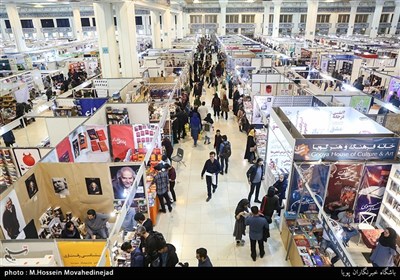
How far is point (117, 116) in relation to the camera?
27.0ft

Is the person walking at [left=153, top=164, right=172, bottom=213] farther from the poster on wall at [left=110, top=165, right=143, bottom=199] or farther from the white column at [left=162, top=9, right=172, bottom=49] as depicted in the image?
the white column at [left=162, top=9, right=172, bottom=49]

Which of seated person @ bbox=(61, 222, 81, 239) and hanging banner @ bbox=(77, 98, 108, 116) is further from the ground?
hanging banner @ bbox=(77, 98, 108, 116)

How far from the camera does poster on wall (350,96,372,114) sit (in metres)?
9.03

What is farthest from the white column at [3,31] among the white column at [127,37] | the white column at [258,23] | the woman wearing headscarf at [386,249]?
the woman wearing headscarf at [386,249]

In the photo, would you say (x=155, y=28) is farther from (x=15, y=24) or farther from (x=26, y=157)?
(x=26, y=157)

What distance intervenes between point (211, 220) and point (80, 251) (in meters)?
3.37

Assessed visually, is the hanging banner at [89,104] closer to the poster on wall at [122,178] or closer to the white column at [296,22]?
the poster on wall at [122,178]

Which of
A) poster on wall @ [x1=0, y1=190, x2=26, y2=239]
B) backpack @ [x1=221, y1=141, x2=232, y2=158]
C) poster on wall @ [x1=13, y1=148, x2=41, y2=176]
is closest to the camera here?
poster on wall @ [x1=0, y1=190, x2=26, y2=239]

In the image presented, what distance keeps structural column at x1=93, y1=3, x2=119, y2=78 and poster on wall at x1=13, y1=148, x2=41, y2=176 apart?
21.6ft

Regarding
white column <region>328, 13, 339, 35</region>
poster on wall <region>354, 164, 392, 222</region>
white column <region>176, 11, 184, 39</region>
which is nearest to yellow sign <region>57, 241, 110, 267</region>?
poster on wall <region>354, 164, 392, 222</region>

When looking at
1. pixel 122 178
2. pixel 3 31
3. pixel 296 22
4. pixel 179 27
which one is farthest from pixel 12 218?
pixel 3 31

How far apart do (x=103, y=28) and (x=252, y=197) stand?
28.0 ft
